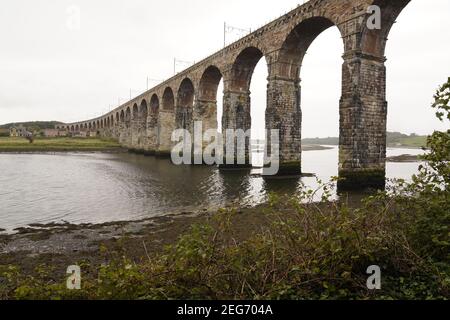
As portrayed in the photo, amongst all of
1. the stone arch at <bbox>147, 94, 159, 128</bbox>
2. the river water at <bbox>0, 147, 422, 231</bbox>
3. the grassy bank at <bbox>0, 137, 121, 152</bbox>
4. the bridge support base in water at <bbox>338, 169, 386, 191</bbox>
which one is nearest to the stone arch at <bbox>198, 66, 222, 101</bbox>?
the river water at <bbox>0, 147, 422, 231</bbox>

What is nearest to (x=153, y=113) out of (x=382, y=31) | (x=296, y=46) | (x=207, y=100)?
(x=207, y=100)

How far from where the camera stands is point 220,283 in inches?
175

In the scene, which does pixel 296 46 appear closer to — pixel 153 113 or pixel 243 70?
pixel 243 70

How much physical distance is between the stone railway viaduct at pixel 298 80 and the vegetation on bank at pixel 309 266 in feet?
41.1

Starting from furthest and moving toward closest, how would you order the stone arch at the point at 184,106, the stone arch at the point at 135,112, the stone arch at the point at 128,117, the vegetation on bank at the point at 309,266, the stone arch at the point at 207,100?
the stone arch at the point at 128,117, the stone arch at the point at 135,112, the stone arch at the point at 184,106, the stone arch at the point at 207,100, the vegetation on bank at the point at 309,266

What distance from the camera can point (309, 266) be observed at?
464cm

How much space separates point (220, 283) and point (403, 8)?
1857cm

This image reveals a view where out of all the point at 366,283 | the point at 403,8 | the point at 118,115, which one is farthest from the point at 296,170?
the point at 118,115

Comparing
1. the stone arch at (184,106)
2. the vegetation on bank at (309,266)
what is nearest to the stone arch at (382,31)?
the vegetation on bank at (309,266)

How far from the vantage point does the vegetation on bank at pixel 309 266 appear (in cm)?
414

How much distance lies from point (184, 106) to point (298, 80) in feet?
73.7

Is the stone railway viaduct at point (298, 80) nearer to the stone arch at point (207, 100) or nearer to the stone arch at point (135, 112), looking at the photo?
the stone arch at point (207, 100)

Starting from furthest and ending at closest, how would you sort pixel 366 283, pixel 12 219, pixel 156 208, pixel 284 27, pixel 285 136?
pixel 285 136 → pixel 284 27 → pixel 156 208 → pixel 12 219 → pixel 366 283
